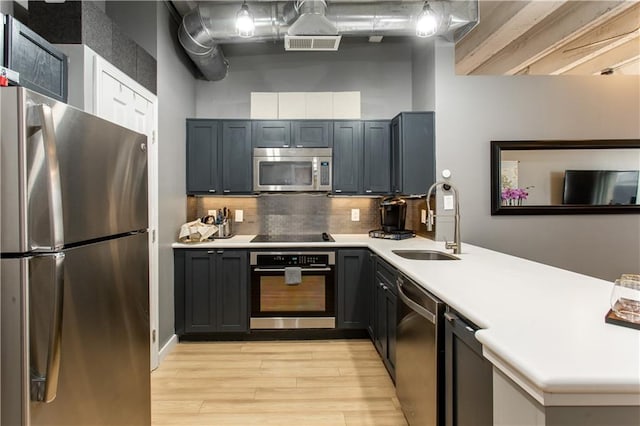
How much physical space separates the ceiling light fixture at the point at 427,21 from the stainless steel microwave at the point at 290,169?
1.39 metres

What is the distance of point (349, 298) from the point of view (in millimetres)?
3332

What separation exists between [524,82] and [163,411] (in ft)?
13.0

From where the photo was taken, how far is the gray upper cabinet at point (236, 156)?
3559 millimetres

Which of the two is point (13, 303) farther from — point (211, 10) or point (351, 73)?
point (351, 73)

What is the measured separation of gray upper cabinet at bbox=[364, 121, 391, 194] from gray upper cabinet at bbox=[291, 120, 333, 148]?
41 cm

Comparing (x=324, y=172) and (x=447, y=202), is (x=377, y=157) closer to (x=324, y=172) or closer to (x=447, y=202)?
(x=324, y=172)

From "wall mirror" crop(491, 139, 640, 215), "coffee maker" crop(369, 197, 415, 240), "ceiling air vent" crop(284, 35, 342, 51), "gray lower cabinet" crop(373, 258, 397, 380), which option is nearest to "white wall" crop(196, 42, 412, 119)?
"ceiling air vent" crop(284, 35, 342, 51)

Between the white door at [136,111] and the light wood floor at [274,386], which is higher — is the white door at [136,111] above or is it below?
above

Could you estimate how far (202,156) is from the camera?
3.55 meters

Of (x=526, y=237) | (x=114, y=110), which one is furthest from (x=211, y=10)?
(x=526, y=237)

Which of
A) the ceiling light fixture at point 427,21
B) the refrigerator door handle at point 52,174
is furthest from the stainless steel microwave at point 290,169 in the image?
the refrigerator door handle at point 52,174

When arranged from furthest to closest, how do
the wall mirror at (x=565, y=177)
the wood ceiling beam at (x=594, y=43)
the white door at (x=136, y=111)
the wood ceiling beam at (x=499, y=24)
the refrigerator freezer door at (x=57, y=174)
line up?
1. the wall mirror at (x=565, y=177)
2. the wood ceiling beam at (x=594, y=43)
3. the wood ceiling beam at (x=499, y=24)
4. the white door at (x=136, y=111)
5. the refrigerator freezer door at (x=57, y=174)

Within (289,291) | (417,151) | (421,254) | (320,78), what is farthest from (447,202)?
(320,78)

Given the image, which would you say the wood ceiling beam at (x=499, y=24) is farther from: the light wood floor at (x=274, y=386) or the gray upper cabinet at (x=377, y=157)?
the light wood floor at (x=274, y=386)
